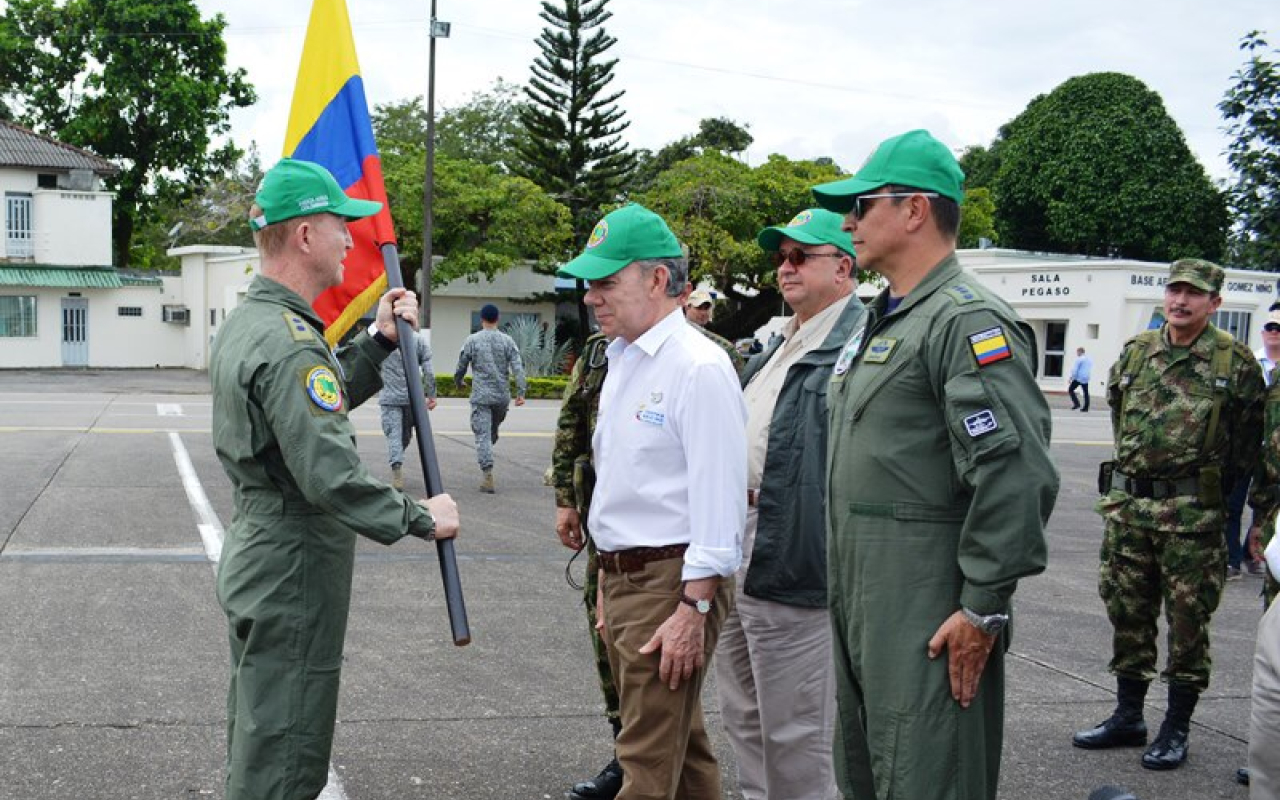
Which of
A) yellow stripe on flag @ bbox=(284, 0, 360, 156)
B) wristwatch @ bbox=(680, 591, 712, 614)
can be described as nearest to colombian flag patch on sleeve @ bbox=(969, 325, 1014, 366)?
wristwatch @ bbox=(680, 591, 712, 614)

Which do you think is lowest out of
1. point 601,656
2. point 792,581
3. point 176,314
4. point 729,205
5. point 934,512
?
point 601,656

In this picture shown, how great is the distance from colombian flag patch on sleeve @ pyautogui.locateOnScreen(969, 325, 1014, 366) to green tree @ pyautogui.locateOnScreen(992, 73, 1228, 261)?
1974 inches

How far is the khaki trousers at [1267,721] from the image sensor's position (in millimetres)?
2949

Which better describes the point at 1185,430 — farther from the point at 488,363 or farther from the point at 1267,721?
the point at 488,363

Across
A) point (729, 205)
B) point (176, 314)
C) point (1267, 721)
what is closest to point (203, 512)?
point (1267, 721)

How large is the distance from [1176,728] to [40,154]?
42.8 metres

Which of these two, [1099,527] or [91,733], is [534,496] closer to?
[1099,527]

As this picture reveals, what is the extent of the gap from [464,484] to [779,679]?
8988 mm

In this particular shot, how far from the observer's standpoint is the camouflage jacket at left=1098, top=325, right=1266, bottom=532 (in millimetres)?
5047

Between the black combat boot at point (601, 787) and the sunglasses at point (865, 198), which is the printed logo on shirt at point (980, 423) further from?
the black combat boot at point (601, 787)

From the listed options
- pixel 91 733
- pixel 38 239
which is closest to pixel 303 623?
pixel 91 733

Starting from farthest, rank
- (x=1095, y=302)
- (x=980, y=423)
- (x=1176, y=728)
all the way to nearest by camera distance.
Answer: (x=1095, y=302) → (x=1176, y=728) → (x=980, y=423)

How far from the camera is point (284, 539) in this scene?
308 cm

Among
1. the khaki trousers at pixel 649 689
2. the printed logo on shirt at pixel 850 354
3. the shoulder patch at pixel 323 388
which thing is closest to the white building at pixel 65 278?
the shoulder patch at pixel 323 388
